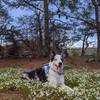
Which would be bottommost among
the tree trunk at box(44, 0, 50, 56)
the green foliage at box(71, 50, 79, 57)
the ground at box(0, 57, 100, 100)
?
the ground at box(0, 57, 100, 100)

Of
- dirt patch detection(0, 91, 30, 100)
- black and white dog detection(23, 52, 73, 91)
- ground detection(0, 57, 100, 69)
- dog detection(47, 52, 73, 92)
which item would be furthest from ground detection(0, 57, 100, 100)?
dirt patch detection(0, 91, 30, 100)

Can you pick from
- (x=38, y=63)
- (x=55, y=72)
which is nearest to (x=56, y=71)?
(x=55, y=72)

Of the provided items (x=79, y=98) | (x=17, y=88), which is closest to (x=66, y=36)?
(x=17, y=88)

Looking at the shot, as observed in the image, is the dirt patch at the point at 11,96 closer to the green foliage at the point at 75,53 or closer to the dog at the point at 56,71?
the dog at the point at 56,71

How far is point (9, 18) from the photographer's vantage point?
27.2 metres

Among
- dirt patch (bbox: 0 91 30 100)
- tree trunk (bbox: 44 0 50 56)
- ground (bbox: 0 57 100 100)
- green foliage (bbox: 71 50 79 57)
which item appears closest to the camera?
dirt patch (bbox: 0 91 30 100)

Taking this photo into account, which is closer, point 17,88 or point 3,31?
point 17,88

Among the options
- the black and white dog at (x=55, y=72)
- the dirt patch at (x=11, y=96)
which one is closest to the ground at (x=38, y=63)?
the black and white dog at (x=55, y=72)

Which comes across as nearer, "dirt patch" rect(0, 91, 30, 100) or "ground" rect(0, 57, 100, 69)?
"dirt patch" rect(0, 91, 30, 100)

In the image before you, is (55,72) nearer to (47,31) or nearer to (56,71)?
(56,71)

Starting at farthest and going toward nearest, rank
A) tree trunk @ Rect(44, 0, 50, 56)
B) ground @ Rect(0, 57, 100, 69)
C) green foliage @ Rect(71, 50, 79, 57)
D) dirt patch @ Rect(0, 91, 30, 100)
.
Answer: green foliage @ Rect(71, 50, 79, 57) < tree trunk @ Rect(44, 0, 50, 56) < ground @ Rect(0, 57, 100, 69) < dirt patch @ Rect(0, 91, 30, 100)

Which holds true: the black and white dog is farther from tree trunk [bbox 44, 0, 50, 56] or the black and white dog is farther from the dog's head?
tree trunk [bbox 44, 0, 50, 56]

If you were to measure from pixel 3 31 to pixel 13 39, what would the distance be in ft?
3.01

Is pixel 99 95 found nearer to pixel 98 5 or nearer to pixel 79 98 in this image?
pixel 79 98
